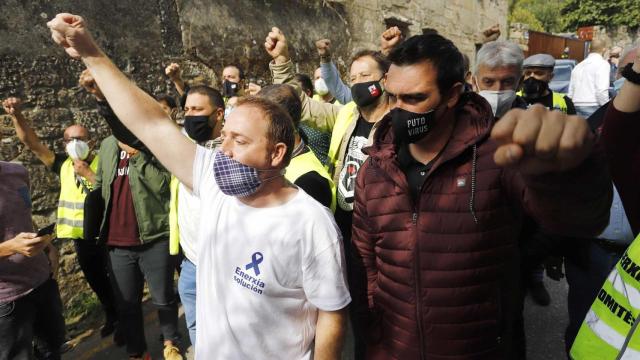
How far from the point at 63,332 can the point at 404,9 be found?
8.69 m

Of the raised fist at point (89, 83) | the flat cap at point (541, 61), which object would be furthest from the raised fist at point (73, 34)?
the flat cap at point (541, 61)

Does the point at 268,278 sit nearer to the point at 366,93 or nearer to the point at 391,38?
the point at 366,93

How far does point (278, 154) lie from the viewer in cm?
155

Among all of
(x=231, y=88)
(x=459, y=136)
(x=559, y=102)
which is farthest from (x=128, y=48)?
(x=559, y=102)

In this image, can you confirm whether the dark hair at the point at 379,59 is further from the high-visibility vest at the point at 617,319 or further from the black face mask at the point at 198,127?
the high-visibility vest at the point at 617,319

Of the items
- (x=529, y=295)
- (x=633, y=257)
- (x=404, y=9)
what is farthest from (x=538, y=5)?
(x=633, y=257)

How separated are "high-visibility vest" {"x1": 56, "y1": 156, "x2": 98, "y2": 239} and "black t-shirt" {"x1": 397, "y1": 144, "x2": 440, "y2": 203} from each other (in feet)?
9.17

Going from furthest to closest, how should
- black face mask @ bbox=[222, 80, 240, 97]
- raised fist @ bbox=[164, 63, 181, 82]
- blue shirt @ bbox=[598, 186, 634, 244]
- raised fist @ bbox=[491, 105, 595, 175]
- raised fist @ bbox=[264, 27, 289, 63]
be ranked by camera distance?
1. black face mask @ bbox=[222, 80, 240, 97]
2. raised fist @ bbox=[164, 63, 181, 82]
3. raised fist @ bbox=[264, 27, 289, 63]
4. blue shirt @ bbox=[598, 186, 634, 244]
5. raised fist @ bbox=[491, 105, 595, 175]

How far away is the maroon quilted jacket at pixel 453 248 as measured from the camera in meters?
1.46

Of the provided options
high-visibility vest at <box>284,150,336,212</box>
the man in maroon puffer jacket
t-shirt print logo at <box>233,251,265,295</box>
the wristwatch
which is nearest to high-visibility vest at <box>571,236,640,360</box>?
the man in maroon puffer jacket

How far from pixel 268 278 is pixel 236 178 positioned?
1.23 feet

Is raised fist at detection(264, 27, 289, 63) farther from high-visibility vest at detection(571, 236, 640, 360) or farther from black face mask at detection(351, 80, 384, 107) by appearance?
high-visibility vest at detection(571, 236, 640, 360)

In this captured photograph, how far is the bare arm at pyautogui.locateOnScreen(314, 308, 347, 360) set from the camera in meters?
1.49

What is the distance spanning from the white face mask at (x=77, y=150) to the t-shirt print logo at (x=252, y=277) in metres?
2.50
